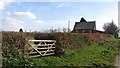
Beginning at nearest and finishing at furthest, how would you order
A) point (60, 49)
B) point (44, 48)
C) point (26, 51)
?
1. point (26, 51)
2. point (44, 48)
3. point (60, 49)

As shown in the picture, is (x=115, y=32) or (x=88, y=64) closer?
(x=88, y=64)

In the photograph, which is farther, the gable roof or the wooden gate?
the gable roof

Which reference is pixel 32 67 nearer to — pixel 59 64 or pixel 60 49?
pixel 59 64

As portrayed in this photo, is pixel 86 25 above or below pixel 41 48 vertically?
above

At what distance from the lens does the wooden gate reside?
1266 centimetres

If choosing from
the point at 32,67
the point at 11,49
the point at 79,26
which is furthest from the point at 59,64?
the point at 79,26

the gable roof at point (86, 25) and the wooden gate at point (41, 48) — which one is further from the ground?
the gable roof at point (86, 25)

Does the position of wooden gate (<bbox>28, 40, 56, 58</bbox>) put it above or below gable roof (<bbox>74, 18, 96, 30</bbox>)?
below

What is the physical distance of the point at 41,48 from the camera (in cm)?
1349

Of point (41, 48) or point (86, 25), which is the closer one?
point (41, 48)

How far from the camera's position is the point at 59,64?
1198 cm

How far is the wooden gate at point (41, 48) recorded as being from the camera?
41.5 feet

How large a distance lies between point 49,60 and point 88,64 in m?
2.33

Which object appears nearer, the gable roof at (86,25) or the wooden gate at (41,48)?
the wooden gate at (41,48)
